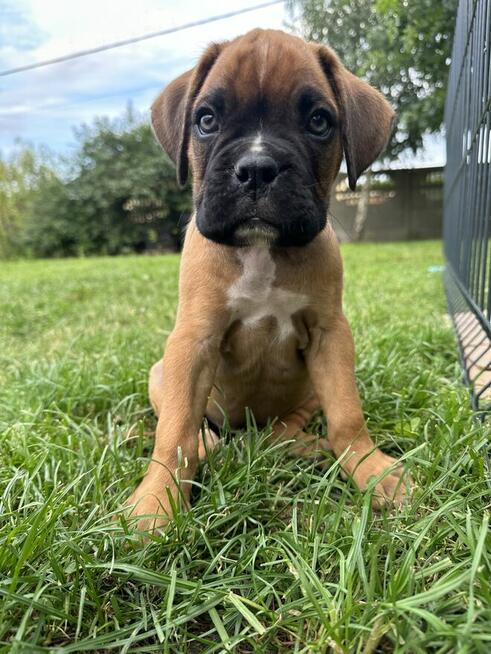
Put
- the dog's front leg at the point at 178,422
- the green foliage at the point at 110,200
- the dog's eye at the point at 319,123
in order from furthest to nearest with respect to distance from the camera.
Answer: the green foliage at the point at 110,200
the dog's eye at the point at 319,123
the dog's front leg at the point at 178,422

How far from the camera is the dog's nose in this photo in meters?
2.15

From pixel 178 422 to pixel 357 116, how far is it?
1.64m

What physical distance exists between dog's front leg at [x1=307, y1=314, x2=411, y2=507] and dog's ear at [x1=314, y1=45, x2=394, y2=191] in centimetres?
77

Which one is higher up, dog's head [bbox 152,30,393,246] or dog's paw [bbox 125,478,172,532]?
dog's head [bbox 152,30,393,246]

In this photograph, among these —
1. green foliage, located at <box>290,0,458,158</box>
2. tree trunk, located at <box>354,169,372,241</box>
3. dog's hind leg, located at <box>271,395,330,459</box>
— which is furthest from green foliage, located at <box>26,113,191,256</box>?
dog's hind leg, located at <box>271,395,330,459</box>

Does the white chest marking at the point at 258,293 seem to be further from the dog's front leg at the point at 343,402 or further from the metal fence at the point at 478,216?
the metal fence at the point at 478,216

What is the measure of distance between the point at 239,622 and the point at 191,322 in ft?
4.24

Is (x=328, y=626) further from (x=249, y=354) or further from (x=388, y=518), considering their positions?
(x=249, y=354)

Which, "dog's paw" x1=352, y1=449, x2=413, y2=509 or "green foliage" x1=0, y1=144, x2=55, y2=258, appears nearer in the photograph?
"dog's paw" x1=352, y1=449, x2=413, y2=509

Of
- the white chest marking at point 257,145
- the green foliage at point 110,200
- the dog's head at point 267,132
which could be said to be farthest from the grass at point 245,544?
the green foliage at point 110,200

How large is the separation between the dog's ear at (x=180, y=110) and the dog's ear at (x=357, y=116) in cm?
56

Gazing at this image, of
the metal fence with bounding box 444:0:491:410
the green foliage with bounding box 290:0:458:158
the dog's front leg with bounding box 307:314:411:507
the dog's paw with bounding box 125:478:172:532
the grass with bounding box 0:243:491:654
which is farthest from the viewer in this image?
the green foliage with bounding box 290:0:458:158

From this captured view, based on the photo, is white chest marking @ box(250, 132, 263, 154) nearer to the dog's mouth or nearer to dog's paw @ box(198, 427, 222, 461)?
the dog's mouth

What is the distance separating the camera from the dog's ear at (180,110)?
2729 mm
